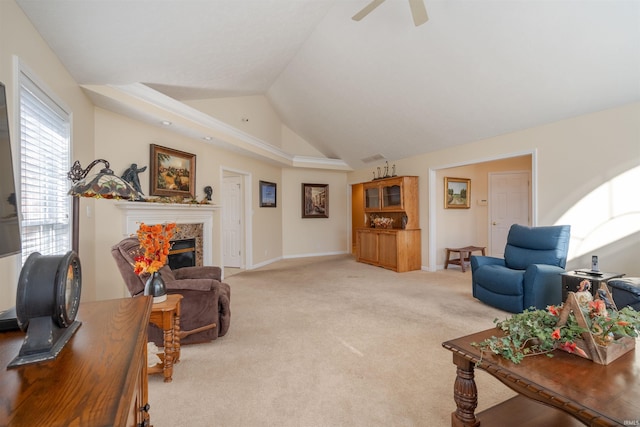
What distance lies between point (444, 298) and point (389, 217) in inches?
115

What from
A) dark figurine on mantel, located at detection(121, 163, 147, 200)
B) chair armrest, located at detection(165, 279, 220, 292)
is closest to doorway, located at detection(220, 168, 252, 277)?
dark figurine on mantel, located at detection(121, 163, 147, 200)

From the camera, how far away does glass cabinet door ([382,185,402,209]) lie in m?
5.92

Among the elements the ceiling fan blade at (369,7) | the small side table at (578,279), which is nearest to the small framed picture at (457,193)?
the small side table at (578,279)

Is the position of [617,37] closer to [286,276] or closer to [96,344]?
[96,344]

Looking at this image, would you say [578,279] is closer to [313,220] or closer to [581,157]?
[581,157]

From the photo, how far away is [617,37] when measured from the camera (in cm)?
267

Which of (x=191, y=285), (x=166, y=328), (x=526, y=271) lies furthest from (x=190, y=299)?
(x=526, y=271)

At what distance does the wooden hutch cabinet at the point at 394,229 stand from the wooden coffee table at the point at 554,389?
417cm

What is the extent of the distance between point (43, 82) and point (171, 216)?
2328 mm

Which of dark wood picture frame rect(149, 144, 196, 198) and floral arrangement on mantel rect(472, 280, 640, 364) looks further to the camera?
dark wood picture frame rect(149, 144, 196, 198)

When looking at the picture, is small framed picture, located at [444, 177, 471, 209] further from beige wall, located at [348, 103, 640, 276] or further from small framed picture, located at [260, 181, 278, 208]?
small framed picture, located at [260, 181, 278, 208]

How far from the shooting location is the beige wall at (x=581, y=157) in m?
3.20

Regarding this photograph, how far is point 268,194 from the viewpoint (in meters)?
6.70

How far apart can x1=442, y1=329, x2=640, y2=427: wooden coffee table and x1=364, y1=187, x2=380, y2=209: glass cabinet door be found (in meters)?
5.00
